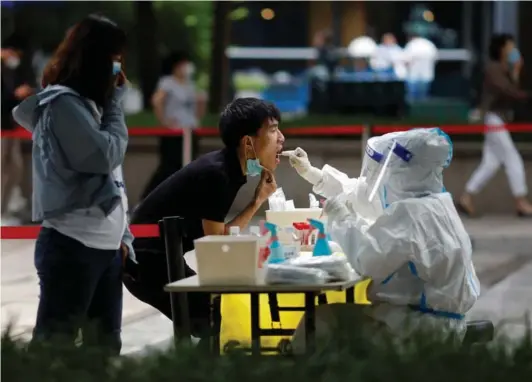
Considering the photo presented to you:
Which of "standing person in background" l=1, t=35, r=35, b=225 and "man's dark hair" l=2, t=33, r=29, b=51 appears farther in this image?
"man's dark hair" l=2, t=33, r=29, b=51

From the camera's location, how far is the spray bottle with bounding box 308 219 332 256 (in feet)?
16.3

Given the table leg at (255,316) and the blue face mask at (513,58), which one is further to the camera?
the blue face mask at (513,58)

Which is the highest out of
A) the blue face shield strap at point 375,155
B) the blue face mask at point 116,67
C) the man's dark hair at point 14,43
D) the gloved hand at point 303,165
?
the man's dark hair at point 14,43

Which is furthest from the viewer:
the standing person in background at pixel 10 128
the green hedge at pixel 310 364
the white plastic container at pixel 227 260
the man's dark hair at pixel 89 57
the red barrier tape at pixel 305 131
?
the standing person in background at pixel 10 128

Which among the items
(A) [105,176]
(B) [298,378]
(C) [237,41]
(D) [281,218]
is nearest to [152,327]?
(D) [281,218]

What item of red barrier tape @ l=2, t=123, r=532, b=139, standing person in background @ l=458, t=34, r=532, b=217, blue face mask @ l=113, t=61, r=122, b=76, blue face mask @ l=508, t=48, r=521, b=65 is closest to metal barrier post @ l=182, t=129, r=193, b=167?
red barrier tape @ l=2, t=123, r=532, b=139

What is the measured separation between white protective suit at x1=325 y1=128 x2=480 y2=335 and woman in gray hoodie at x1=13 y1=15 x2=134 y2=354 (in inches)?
35.5

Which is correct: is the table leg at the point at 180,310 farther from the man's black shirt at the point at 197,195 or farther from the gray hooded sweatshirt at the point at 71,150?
the gray hooded sweatshirt at the point at 71,150

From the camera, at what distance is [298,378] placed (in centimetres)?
A: 290

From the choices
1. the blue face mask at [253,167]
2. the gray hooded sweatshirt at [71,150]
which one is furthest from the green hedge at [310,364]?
the blue face mask at [253,167]

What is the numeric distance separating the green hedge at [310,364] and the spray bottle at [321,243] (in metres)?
1.79

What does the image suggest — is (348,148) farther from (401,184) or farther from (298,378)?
(298,378)

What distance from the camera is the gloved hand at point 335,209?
4.79 metres

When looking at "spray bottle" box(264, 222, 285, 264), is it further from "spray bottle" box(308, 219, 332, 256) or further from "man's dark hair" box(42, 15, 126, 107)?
"man's dark hair" box(42, 15, 126, 107)
